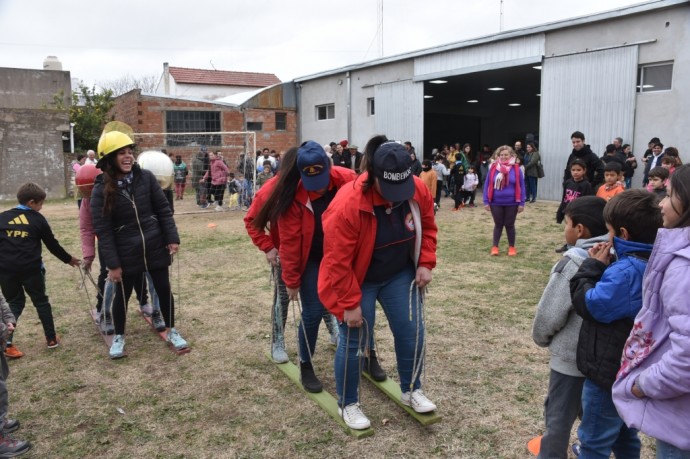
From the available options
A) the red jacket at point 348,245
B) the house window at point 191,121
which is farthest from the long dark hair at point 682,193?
the house window at point 191,121

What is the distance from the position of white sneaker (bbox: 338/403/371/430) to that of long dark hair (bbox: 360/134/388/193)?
4.43 feet

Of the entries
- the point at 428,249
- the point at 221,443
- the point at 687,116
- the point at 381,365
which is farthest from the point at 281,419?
the point at 687,116

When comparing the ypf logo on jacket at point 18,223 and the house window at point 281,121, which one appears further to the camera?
the house window at point 281,121

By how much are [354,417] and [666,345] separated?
75.3 inches

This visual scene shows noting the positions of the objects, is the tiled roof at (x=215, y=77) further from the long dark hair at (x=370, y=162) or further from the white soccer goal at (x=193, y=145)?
the long dark hair at (x=370, y=162)

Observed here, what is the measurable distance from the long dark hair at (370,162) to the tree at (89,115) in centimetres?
Result: 2253

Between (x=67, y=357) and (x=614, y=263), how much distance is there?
420 cm

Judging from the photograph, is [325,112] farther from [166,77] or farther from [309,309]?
[309,309]

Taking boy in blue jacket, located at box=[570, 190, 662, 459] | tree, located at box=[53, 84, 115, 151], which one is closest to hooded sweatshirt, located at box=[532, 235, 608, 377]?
boy in blue jacket, located at box=[570, 190, 662, 459]

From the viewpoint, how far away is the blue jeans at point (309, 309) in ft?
12.2

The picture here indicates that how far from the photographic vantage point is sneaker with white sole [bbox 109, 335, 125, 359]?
4.54 m

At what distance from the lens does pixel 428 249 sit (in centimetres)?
325

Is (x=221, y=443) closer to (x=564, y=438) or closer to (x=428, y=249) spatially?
(x=428, y=249)

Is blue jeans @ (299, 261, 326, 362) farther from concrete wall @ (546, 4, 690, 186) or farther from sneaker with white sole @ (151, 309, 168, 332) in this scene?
concrete wall @ (546, 4, 690, 186)
